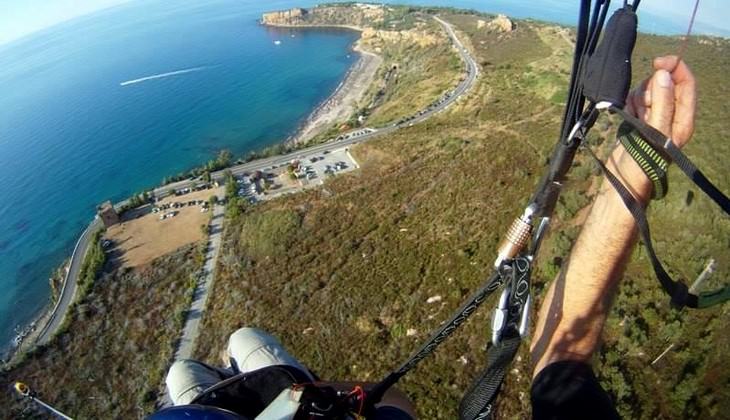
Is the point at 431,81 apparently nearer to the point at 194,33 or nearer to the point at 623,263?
the point at 623,263

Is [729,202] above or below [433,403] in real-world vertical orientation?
above

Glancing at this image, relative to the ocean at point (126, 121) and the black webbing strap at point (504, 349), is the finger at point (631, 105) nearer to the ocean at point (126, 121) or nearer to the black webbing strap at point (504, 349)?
the black webbing strap at point (504, 349)

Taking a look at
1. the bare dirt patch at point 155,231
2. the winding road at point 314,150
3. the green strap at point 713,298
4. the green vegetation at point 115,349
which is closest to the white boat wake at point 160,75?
the winding road at point 314,150

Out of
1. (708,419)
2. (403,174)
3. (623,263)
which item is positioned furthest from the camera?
(403,174)

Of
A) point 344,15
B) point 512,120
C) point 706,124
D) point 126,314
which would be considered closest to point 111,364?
point 126,314

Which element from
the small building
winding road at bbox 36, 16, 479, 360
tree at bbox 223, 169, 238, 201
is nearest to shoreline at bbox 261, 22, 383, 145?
winding road at bbox 36, 16, 479, 360

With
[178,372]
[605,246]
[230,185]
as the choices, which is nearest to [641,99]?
[605,246]
